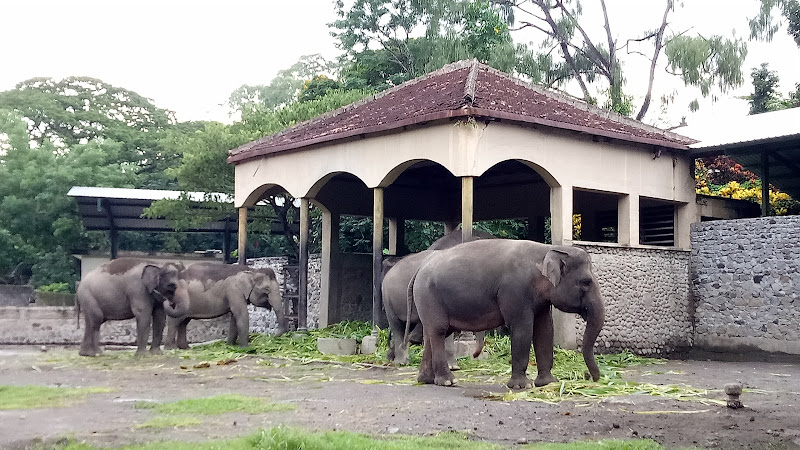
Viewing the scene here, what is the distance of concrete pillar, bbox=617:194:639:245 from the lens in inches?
696

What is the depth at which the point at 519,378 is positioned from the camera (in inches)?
416

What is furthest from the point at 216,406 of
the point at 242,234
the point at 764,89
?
the point at 764,89

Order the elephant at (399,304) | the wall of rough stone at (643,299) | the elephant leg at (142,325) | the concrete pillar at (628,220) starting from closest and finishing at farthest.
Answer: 1. the elephant at (399,304)
2. the elephant leg at (142,325)
3. the wall of rough stone at (643,299)
4. the concrete pillar at (628,220)

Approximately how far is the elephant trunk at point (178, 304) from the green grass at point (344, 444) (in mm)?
10929

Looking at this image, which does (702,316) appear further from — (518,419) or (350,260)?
(518,419)

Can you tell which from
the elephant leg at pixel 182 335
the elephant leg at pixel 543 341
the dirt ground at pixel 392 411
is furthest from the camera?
the elephant leg at pixel 182 335

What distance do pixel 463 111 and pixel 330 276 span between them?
26.0ft

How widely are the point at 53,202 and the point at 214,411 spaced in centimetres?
2327

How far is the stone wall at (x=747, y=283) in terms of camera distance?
16844mm

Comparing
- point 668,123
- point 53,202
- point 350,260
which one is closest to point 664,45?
point 668,123

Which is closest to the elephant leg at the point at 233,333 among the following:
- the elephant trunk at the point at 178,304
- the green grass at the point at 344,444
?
the elephant trunk at the point at 178,304

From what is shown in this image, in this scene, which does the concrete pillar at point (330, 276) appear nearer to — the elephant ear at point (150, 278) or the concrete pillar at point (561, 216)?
the elephant ear at point (150, 278)

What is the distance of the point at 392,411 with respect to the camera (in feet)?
28.1

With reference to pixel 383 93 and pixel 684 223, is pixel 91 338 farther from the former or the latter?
pixel 684 223
